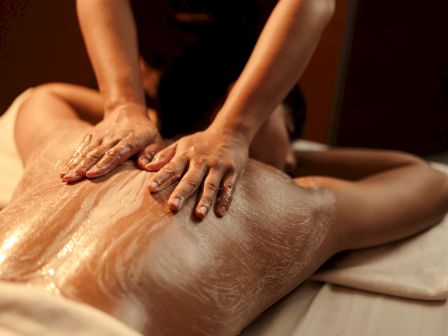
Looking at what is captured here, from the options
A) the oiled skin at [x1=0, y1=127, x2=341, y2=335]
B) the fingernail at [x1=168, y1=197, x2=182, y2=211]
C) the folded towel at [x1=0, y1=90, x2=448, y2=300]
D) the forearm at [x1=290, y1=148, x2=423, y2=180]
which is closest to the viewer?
the oiled skin at [x1=0, y1=127, x2=341, y2=335]

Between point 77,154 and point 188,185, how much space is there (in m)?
0.25

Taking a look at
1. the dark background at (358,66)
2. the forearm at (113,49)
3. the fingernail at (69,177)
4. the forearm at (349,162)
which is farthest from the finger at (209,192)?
the dark background at (358,66)

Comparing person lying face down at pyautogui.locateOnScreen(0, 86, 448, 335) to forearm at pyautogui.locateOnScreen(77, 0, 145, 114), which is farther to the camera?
forearm at pyautogui.locateOnScreen(77, 0, 145, 114)

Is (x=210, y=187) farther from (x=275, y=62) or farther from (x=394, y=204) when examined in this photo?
(x=394, y=204)

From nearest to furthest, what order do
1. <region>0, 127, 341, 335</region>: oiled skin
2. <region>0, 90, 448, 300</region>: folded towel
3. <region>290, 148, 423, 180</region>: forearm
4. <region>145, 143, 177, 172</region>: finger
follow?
<region>0, 127, 341, 335</region>: oiled skin
<region>145, 143, 177, 172</region>: finger
<region>0, 90, 448, 300</region>: folded towel
<region>290, 148, 423, 180</region>: forearm

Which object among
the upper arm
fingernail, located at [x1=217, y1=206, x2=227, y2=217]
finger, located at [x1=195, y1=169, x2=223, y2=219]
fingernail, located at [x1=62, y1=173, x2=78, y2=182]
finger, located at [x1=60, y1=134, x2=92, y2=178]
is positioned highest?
fingernail, located at [x1=62, y1=173, x2=78, y2=182]

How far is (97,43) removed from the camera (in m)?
1.33

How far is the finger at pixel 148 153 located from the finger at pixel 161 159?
21 mm

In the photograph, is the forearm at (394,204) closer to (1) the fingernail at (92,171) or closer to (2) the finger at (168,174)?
(2) the finger at (168,174)

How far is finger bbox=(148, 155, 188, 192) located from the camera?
90 centimetres

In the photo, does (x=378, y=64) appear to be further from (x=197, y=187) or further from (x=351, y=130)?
(x=197, y=187)

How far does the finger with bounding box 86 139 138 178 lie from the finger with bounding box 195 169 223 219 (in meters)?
0.17

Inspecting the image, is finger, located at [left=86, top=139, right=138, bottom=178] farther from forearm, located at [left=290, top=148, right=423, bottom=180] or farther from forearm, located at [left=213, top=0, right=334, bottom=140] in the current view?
forearm, located at [left=290, top=148, right=423, bottom=180]

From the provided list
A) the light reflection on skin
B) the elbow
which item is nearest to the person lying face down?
the light reflection on skin
